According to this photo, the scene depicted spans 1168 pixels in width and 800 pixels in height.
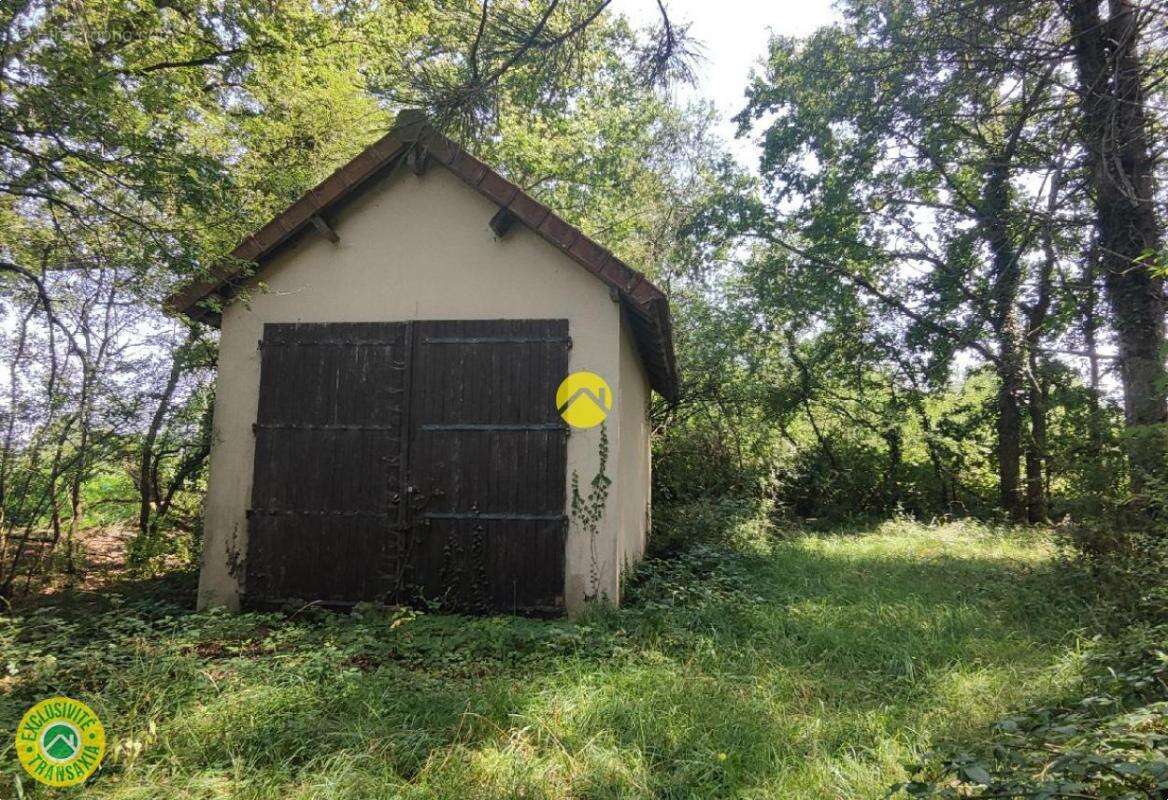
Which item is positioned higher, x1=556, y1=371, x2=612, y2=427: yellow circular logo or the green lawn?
x1=556, y1=371, x2=612, y2=427: yellow circular logo

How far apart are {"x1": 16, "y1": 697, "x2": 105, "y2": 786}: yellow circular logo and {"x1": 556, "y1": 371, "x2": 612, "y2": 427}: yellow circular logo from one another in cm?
384

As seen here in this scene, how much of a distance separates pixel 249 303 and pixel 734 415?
34.3 ft

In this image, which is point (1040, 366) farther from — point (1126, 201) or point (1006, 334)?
point (1126, 201)

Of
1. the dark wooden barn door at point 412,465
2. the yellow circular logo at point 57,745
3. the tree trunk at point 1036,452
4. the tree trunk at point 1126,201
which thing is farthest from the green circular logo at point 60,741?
the tree trunk at point 1036,452

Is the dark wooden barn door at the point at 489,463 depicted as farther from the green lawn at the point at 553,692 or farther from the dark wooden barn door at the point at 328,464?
the green lawn at the point at 553,692

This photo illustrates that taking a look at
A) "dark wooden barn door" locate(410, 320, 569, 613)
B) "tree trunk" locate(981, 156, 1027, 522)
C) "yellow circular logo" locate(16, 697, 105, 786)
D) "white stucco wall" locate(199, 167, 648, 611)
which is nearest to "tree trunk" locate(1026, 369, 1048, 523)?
"tree trunk" locate(981, 156, 1027, 522)

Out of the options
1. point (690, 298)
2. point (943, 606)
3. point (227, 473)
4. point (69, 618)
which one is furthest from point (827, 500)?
point (69, 618)

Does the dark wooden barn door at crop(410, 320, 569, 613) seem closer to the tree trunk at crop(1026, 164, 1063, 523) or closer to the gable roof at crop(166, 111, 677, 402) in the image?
the gable roof at crop(166, 111, 677, 402)

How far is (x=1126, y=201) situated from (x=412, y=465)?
770 cm

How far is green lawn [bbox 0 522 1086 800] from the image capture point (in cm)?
276

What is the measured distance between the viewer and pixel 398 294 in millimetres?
6094

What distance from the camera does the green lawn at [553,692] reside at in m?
2.76

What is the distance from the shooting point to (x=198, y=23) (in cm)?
641

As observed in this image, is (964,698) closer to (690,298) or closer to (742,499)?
(742,499)
